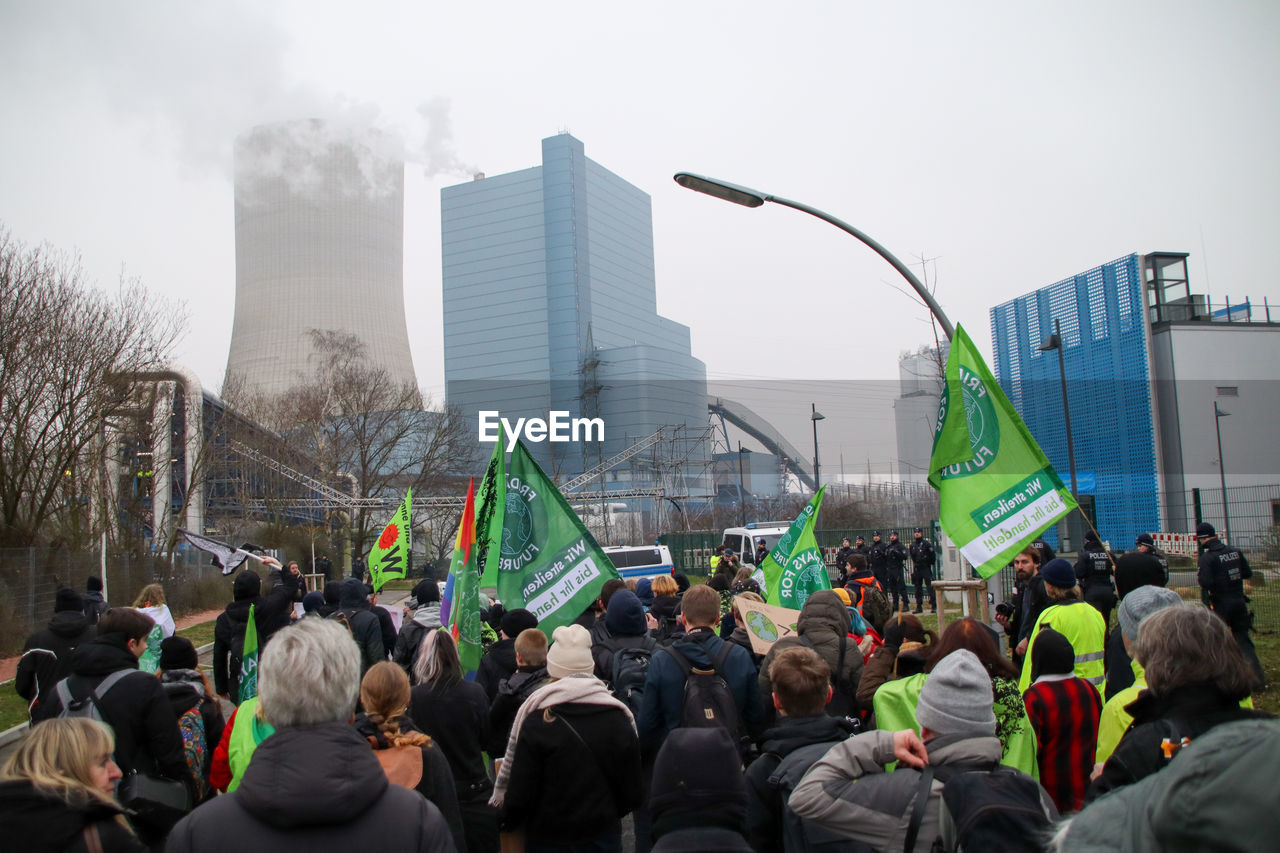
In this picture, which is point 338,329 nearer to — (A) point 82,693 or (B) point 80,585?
(B) point 80,585

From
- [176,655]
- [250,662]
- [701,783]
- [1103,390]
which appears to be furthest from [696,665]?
[1103,390]

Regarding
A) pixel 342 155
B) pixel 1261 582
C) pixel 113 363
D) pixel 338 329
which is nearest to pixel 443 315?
pixel 342 155

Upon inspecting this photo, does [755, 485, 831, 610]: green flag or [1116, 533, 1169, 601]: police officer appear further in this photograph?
[755, 485, 831, 610]: green flag

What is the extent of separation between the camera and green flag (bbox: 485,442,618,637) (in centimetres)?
650

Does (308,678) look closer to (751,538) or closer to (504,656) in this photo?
(504,656)

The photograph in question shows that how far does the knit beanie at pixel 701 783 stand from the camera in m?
3.02

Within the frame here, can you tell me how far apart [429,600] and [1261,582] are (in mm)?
13171

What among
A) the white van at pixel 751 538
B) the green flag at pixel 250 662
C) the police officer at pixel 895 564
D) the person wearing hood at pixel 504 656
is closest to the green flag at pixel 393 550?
the green flag at pixel 250 662

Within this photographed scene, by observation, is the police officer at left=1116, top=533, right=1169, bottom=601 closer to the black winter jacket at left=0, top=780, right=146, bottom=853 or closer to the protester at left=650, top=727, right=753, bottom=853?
the protester at left=650, top=727, right=753, bottom=853

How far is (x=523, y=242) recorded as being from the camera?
363 feet

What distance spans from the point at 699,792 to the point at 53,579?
68.4 feet

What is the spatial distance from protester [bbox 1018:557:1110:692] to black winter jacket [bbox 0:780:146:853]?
4.72 metres

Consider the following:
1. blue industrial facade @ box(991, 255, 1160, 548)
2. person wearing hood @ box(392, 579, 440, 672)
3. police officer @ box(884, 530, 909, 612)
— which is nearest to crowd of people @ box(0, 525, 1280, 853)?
person wearing hood @ box(392, 579, 440, 672)
